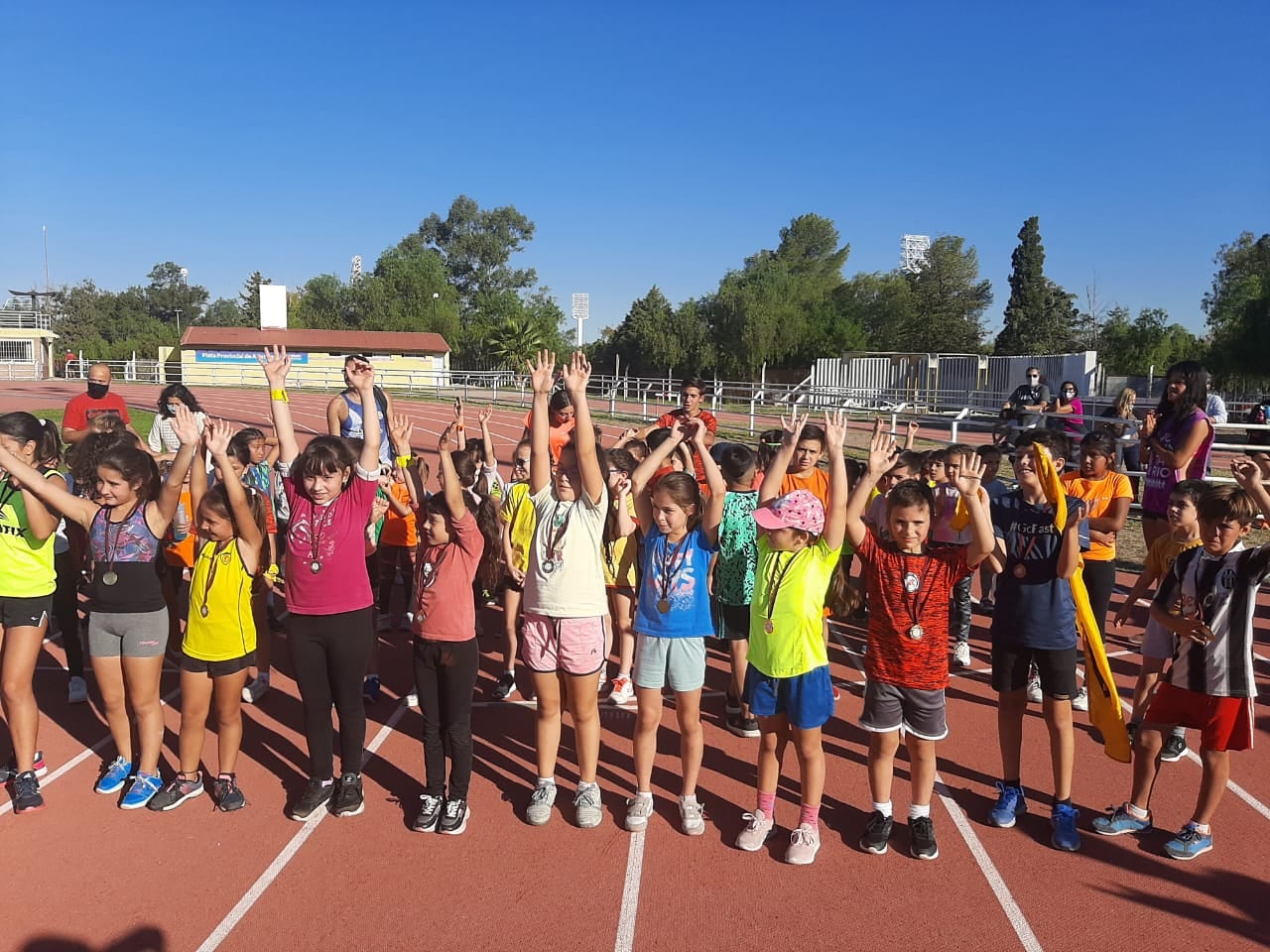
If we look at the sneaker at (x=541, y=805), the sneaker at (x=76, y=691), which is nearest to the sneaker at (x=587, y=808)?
the sneaker at (x=541, y=805)

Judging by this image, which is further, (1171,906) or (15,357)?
(15,357)

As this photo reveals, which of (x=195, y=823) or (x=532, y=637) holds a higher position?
(x=532, y=637)

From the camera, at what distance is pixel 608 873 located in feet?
11.8

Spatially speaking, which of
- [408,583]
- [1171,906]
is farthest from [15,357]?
[1171,906]

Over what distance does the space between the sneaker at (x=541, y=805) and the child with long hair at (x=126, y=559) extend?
1.82 metres

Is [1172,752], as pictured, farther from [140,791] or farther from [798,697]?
[140,791]

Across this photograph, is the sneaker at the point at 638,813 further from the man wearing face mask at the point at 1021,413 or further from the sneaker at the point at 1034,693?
the man wearing face mask at the point at 1021,413

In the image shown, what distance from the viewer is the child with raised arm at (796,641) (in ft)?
11.9

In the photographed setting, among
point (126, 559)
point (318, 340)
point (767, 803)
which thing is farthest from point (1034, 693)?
point (318, 340)

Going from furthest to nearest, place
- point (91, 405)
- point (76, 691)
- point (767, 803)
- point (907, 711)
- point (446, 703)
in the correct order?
point (91, 405) < point (76, 691) < point (446, 703) < point (767, 803) < point (907, 711)

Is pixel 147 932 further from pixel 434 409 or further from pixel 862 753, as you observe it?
pixel 434 409

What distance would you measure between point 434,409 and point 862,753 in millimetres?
26116

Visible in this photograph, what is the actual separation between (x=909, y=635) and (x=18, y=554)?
4.07 m

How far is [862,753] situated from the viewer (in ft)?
15.6
